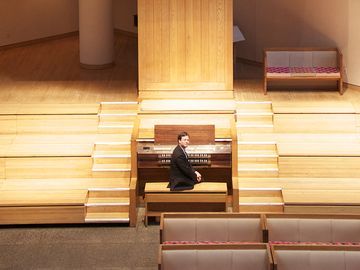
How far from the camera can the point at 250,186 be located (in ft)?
36.2

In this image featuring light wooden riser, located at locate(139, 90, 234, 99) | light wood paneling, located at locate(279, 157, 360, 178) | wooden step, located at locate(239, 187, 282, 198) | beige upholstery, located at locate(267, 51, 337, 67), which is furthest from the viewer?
beige upholstery, located at locate(267, 51, 337, 67)

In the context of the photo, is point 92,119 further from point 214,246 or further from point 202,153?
point 214,246

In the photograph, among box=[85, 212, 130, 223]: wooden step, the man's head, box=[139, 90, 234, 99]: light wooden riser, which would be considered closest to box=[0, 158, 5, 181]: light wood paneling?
box=[85, 212, 130, 223]: wooden step

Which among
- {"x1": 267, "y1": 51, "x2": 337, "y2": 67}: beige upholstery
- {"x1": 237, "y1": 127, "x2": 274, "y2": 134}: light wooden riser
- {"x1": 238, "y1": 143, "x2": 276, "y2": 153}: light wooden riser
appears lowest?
{"x1": 238, "y1": 143, "x2": 276, "y2": 153}: light wooden riser

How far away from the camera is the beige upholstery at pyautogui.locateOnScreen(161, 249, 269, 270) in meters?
8.29

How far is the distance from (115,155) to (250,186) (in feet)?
5.82

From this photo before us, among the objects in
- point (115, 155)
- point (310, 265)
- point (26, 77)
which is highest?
point (26, 77)

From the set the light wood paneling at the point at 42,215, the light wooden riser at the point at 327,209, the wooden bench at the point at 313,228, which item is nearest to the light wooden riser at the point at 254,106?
the light wooden riser at the point at 327,209

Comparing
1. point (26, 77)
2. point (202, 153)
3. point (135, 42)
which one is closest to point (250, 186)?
point (202, 153)

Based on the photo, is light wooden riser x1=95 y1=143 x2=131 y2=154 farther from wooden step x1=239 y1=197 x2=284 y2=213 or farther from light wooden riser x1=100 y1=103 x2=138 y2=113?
wooden step x1=239 y1=197 x2=284 y2=213

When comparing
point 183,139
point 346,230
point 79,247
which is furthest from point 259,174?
point 79,247

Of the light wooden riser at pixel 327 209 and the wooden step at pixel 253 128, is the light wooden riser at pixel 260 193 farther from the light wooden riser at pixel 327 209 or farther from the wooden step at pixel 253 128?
the wooden step at pixel 253 128

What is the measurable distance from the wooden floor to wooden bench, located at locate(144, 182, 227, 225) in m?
0.58

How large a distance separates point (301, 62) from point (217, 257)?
5.61 metres
